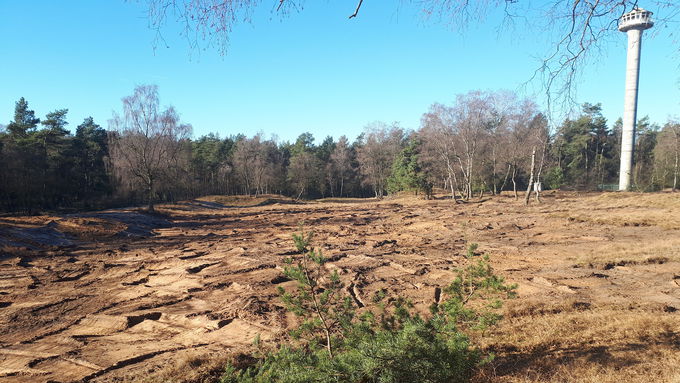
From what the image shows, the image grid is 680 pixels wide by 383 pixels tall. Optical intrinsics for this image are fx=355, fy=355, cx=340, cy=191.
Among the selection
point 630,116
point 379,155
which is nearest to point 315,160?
point 379,155

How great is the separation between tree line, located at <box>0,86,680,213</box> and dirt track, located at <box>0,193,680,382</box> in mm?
6944

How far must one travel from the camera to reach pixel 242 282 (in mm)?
9258

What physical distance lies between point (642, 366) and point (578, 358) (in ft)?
1.93

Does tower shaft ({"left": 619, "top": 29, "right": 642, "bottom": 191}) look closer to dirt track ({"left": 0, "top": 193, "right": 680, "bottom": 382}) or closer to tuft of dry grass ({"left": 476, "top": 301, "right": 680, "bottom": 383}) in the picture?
dirt track ({"left": 0, "top": 193, "right": 680, "bottom": 382})

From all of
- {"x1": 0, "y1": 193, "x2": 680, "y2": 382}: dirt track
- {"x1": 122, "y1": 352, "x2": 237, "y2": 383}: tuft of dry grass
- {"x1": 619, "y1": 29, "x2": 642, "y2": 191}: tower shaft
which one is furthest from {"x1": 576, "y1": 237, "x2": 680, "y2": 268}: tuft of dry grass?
{"x1": 619, "y1": 29, "x2": 642, "y2": 191}: tower shaft

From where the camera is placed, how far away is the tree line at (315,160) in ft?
97.9

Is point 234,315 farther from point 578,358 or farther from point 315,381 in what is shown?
point 578,358

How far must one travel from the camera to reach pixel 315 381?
273cm

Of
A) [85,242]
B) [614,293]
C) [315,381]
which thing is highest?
[315,381]

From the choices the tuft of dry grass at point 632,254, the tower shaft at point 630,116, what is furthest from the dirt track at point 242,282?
the tower shaft at point 630,116

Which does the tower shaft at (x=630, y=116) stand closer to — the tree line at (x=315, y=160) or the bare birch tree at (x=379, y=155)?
the tree line at (x=315, y=160)

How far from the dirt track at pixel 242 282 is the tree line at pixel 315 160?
694cm

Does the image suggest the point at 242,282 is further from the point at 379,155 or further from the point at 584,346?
the point at 379,155

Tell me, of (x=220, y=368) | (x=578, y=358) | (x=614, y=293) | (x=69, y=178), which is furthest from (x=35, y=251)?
(x=69, y=178)
